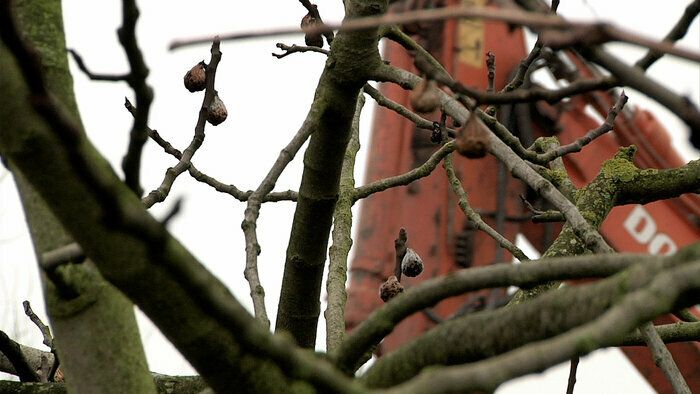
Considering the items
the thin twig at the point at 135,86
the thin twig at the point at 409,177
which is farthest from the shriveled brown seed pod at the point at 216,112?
the thin twig at the point at 135,86

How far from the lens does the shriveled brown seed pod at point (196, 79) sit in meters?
2.53

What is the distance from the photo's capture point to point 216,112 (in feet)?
7.94

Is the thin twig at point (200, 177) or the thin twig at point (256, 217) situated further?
the thin twig at point (200, 177)

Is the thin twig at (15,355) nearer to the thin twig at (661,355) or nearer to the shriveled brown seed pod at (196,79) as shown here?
the shriveled brown seed pod at (196,79)

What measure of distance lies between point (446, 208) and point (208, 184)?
17.6 ft

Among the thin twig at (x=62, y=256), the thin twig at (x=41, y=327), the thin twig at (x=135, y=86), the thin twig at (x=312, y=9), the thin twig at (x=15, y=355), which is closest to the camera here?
the thin twig at (x=135, y=86)

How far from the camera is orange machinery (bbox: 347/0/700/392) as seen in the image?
24.9 ft

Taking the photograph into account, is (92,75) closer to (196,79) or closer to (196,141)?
(196,141)

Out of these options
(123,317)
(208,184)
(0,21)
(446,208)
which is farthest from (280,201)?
(446,208)

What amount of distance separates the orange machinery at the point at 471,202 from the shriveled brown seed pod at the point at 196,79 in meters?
4.88

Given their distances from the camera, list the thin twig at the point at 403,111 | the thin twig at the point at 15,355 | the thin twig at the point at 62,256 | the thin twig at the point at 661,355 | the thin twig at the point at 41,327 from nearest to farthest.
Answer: the thin twig at the point at 62,256 → the thin twig at the point at 661,355 → the thin twig at the point at 15,355 → the thin twig at the point at 403,111 → the thin twig at the point at 41,327

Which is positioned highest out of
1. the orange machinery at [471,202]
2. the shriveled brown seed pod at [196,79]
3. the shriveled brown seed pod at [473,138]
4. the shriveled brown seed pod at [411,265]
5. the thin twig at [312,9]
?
the orange machinery at [471,202]

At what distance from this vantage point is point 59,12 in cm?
140

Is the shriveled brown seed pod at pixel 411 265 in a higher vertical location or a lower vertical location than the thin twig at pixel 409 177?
lower
